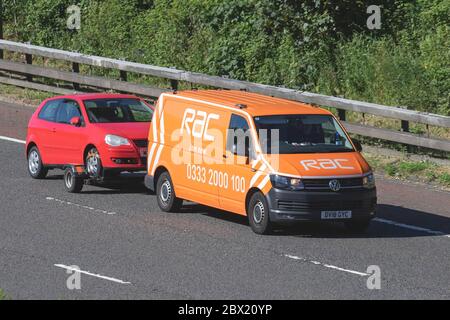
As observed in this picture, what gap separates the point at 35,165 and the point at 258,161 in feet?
20.5

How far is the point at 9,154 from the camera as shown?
25.6 metres

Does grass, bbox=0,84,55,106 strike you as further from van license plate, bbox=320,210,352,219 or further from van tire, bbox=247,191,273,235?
van license plate, bbox=320,210,352,219

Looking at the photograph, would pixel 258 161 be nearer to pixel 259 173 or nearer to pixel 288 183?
pixel 259 173

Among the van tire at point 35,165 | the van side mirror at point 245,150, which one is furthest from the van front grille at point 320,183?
the van tire at point 35,165

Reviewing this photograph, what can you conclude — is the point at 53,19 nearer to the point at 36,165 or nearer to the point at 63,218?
the point at 36,165

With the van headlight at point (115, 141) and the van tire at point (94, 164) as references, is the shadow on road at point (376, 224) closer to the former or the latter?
the van tire at point (94, 164)

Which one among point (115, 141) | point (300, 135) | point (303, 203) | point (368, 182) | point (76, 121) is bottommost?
point (303, 203)

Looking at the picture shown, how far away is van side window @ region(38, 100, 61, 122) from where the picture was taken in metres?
23.5

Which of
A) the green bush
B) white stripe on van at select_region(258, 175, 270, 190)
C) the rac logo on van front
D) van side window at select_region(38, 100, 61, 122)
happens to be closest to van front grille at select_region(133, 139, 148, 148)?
van side window at select_region(38, 100, 61, 122)

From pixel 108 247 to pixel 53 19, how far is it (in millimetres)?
20449

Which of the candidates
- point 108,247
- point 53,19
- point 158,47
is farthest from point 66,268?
point 53,19

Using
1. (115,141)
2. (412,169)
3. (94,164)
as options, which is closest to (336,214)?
(115,141)

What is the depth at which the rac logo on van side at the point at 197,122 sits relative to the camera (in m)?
19.5

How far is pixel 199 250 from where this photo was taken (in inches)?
687
